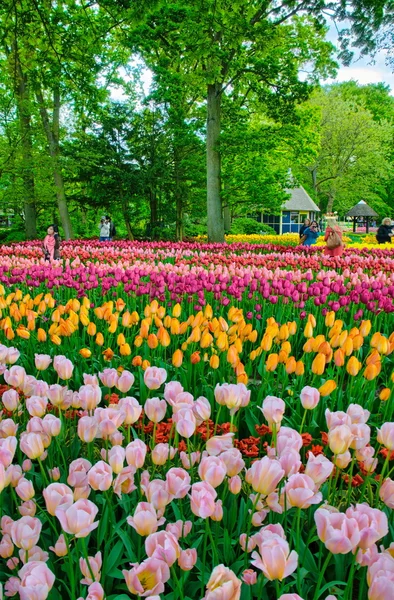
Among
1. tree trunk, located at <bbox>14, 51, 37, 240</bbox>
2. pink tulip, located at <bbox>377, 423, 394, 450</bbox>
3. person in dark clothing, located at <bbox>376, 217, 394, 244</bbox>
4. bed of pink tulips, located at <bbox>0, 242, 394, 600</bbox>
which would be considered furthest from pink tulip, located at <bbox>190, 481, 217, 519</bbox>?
person in dark clothing, located at <bbox>376, 217, 394, 244</bbox>

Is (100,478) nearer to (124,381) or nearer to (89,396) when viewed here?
(89,396)

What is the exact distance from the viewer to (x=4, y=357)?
9.14 ft

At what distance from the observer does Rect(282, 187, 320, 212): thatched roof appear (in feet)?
152

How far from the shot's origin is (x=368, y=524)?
126cm

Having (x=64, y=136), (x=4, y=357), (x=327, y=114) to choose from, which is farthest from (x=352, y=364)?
(x=327, y=114)

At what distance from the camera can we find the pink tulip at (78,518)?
4.17 feet

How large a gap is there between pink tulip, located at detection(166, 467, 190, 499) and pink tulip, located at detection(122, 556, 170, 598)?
0.28 metres

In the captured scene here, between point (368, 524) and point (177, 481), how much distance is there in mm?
529

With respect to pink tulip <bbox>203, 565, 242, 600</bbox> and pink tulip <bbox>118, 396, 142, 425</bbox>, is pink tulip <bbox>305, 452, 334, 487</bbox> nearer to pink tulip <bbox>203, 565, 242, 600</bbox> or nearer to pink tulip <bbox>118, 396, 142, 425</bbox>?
pink tulip <bbox>203, 565, 242, 600</bbox>

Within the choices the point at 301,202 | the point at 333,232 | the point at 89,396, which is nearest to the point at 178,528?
the point at 89,396

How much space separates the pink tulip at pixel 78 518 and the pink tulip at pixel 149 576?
15 centimetres

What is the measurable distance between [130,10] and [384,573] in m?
7.78

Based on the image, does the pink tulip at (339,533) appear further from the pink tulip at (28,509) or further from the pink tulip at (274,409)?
the pink tulip at (28,509)

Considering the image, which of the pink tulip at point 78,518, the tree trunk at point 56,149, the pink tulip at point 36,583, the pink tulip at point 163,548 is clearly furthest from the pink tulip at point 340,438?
the tree trunk at point 56,149
